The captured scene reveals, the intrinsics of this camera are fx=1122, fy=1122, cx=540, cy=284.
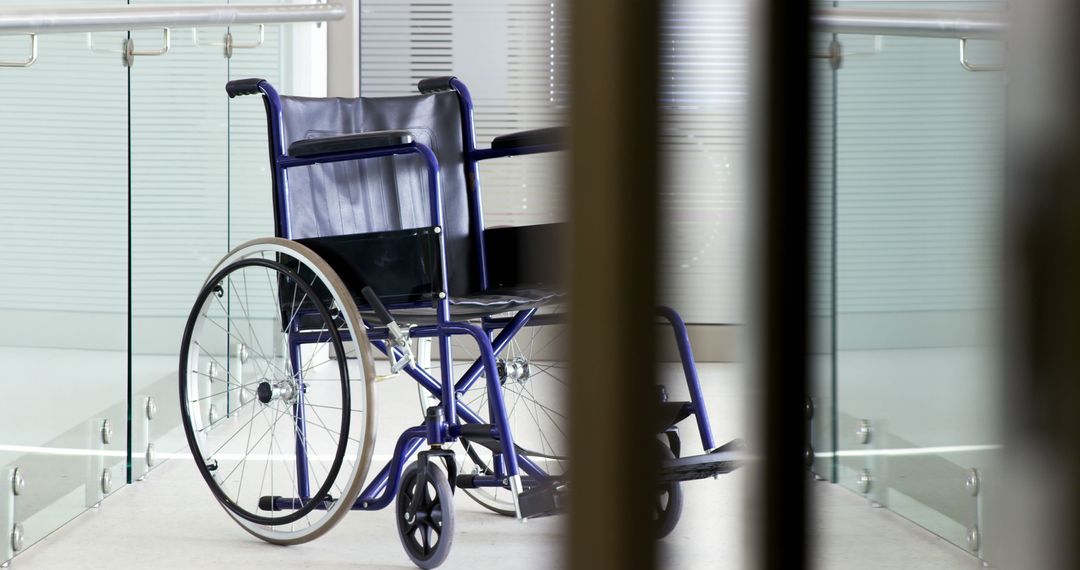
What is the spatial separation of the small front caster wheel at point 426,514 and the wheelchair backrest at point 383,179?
50 centimetres

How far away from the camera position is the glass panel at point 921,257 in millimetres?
249

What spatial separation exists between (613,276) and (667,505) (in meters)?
0.07

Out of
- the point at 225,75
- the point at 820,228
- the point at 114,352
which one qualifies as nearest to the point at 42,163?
the point at 114,352

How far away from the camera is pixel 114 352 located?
2.17 m

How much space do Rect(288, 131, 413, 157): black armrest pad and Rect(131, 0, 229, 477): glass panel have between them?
586 mm

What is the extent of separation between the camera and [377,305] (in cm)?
178

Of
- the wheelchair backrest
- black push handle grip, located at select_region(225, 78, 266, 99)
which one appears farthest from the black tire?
the wheelchair backrest

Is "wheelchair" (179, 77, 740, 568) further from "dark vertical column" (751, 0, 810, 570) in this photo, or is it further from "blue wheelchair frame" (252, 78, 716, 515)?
"dark vertical column" (751, 0, 810, 570)

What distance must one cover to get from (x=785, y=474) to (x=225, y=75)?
2748mm

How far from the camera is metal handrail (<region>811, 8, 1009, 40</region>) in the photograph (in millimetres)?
237

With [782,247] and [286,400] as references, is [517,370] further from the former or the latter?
[782,247]

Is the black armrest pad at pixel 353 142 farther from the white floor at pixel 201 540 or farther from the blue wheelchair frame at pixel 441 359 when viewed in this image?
the white floor at pixel 201 540

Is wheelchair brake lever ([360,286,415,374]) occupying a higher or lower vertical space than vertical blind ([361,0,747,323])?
lower

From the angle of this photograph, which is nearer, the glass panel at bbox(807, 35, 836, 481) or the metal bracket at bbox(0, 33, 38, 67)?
the glass panel at bbox(807, 35, 836, 481)
